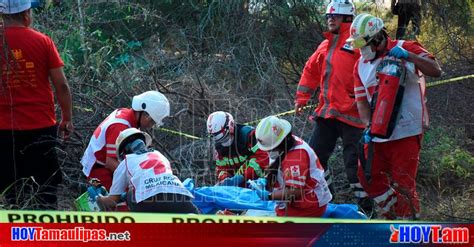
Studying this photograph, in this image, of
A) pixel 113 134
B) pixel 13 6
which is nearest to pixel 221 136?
pixel 113 134

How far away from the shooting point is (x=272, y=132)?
20.3 feet

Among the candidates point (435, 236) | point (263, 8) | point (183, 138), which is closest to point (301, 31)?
point (263, 8)

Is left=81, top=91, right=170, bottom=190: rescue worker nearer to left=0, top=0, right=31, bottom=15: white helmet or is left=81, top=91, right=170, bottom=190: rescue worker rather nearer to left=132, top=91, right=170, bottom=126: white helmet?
left=132, top=91, right=170, bottom=126: white helmet

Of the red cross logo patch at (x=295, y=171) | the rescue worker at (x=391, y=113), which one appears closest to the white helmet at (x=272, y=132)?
the red cross logo patch at (x=295, y=171)

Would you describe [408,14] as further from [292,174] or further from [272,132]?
[292,174]

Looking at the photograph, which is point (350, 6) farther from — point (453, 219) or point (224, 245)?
point (224, 245)

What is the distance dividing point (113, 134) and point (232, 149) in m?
1.40

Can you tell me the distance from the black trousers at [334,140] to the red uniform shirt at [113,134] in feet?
5.90

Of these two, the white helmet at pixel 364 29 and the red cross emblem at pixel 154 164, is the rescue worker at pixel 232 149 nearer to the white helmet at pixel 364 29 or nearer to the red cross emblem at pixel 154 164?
the white helmet at pixel 364 29

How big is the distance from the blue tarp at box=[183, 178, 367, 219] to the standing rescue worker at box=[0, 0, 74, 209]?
1144mm

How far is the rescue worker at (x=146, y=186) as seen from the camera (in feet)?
17.9

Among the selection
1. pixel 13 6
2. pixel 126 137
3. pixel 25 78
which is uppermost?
pixel 13 6

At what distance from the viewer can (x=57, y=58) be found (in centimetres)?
602

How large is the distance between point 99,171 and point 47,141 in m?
0.62
